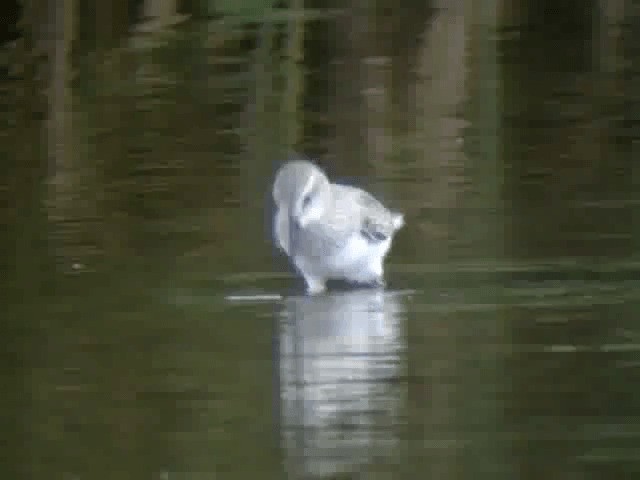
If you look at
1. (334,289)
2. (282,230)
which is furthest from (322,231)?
(334,289)

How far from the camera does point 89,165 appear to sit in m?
9.30

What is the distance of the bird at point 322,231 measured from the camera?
23.1 ft

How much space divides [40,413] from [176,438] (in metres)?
0.49

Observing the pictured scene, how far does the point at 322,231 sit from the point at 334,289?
326mm

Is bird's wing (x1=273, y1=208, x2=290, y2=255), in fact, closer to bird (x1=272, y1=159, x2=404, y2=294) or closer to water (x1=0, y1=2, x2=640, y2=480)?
bird (x1=272, y1=159, x2=404, y2=294)

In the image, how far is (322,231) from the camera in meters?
7.07

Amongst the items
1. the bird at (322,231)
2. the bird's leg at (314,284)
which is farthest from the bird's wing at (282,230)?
the bird's leg at (314,284)

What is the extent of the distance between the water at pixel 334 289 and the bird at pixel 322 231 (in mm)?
99

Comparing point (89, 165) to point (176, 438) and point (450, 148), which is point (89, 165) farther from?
point (176, 438)

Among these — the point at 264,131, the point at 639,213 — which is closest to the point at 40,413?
the point at 639,213

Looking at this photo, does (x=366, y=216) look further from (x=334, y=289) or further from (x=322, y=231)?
(x=334, y=289)

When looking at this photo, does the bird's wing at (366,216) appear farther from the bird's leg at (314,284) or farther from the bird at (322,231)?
the bird's leg at (314,284)

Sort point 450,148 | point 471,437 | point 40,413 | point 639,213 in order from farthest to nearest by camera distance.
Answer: point 450,148, point 639,213, point 40,413, point 471,437

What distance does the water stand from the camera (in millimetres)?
5410
